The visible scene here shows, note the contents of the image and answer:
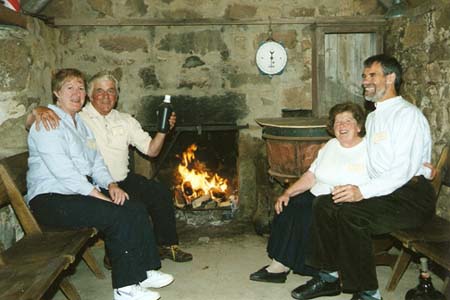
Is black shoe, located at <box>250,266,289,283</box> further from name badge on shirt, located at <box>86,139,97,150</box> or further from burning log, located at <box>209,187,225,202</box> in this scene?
burning log, located at <box>209,187,225,202</box>

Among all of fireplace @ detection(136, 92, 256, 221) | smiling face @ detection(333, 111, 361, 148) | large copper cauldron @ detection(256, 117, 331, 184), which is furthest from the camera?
fireplace @ detection(136, 92, 256, 221)

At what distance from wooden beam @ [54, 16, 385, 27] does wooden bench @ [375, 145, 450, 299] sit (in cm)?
179

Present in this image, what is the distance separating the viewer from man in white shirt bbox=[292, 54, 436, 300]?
8.18 feet

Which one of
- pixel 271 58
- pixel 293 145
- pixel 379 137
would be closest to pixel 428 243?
pixel 379 137

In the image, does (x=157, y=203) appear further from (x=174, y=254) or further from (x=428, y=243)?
(x=428, y=243)

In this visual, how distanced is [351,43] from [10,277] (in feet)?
11.9

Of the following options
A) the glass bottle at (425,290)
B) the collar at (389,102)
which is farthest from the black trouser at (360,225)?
the collar at (389,102)

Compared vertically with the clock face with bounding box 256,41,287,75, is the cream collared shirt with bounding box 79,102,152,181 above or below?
below

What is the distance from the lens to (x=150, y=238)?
2.80 meters

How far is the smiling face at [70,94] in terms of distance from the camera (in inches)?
110

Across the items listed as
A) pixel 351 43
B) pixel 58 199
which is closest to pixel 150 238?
pixel 58 199

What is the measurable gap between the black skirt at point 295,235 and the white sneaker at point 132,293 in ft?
2.99

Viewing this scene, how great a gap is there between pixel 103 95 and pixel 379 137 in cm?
207

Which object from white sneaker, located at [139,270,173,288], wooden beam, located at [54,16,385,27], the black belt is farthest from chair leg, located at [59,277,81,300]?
wooden beam, located at [54,16,385,27]
